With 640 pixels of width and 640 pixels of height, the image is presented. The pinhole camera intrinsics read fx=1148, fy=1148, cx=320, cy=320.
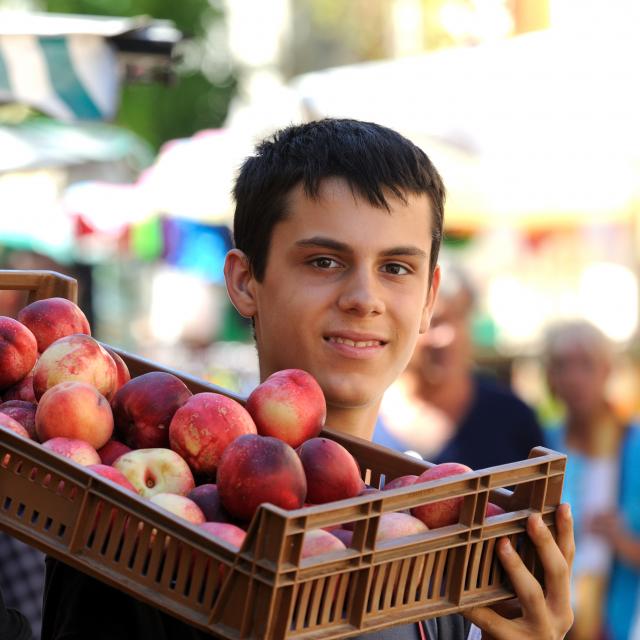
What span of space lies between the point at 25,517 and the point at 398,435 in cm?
399

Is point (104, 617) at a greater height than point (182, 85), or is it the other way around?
point (182, 85)

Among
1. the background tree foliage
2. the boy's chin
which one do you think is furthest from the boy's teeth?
the background tree foliage

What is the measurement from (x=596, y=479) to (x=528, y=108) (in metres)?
1.93

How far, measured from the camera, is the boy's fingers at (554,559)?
6.22 feet

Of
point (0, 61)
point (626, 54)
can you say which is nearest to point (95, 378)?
point (0, 61)

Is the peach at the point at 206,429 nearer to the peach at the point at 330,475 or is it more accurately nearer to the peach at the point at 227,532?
the peach at the point at 330,475

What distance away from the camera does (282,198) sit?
248 cm

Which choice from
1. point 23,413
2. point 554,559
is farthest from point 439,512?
point 23,413

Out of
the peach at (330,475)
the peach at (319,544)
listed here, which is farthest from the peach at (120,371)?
the peach at (319,544)

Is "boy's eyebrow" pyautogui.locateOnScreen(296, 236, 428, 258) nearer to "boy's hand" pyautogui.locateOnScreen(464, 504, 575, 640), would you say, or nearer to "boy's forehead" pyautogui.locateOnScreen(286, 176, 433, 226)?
"boy's forehead" pyautogui.locateOnScreen(286, 176, 433, 226)

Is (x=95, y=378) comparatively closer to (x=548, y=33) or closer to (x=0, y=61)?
(x=0, y=61)

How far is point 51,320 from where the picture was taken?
2.38 meters

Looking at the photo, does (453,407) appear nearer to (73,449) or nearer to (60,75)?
(60,75)

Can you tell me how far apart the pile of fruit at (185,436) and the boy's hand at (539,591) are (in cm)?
11
